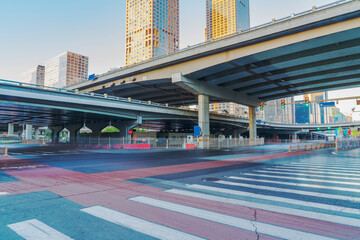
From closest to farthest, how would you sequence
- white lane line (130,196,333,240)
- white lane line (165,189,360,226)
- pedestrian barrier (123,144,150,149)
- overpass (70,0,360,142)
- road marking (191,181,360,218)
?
white lane line (130,196,333,240), white lane line (165,189,360,226), road marking (191,181,360,218), overpass (70,0,360,142), pedestrian barrier (123,144,150,149)

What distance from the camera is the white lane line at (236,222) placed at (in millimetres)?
3771

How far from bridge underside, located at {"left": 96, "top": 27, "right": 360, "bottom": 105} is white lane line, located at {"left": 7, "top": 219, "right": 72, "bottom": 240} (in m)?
30.6

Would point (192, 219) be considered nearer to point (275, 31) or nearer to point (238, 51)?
point (275, 31)

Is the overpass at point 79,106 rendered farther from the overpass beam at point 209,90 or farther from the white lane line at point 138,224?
the white lane line at point 138,224

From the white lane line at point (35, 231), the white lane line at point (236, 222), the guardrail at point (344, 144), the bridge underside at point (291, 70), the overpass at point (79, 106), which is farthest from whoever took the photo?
the guardrail at point (344, 144)

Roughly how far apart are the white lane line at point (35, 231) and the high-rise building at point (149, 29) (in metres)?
149

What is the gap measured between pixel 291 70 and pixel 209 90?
47.9 ft

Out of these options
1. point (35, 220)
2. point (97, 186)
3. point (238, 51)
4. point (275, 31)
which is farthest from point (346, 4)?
point (35, 220)

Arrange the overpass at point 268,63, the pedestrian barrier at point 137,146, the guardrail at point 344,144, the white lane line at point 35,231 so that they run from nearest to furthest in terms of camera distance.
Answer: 1. the white lane line at point 35,231
2. the overpass at point 268,63
3. the guardrail at point 344,144
4. the pedestrian barrier at point 137,146

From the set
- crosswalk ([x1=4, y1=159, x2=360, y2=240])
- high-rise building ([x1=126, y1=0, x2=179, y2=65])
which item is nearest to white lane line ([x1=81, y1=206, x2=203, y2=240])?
crosswalk ([x1=4, y1=159, x2=360, y2=240])

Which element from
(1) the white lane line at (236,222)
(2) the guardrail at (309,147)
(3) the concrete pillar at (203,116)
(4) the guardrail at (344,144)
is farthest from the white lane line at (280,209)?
(3) the concrete pillar at (203,116)

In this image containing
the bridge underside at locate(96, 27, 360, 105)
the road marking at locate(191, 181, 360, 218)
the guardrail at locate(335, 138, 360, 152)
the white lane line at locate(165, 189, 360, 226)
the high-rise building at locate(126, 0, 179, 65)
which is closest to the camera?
the white lane line at locate(165, 189, 360, 226)

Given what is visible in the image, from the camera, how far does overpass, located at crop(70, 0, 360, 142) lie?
2509cm

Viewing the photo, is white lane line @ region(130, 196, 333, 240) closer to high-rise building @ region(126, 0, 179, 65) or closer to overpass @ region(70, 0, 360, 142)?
overpass @ region(70, 0, 360, 142)
